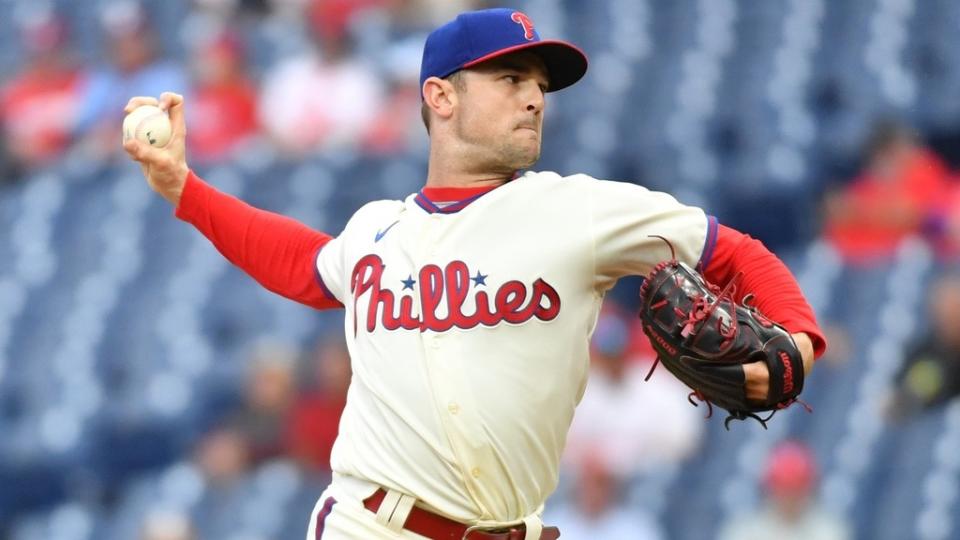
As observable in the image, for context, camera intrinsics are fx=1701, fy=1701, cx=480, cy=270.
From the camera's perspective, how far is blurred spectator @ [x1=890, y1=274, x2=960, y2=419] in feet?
19.6

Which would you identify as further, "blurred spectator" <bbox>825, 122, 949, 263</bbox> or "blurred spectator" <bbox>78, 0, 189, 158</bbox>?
"blurred spectator" <bbox>78, 0, 189, 158</bbox>

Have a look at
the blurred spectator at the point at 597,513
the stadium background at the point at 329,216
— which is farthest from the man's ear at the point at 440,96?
the stadium background at the point at 329,216

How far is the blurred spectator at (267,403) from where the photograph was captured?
646cm

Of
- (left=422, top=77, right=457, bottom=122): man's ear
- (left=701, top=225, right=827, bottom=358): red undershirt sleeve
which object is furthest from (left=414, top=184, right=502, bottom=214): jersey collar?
(left=701, top=225, right=827, bottom=358): red undershirt sleeve

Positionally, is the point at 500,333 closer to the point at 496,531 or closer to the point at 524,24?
the point at 496,531

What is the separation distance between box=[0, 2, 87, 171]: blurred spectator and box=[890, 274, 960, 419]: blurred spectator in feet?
14.5

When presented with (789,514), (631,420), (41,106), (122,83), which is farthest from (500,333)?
(41,106)

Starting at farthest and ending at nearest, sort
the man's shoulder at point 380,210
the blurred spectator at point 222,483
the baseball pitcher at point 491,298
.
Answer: the blurred spectator at point 222,483 < the man's shoulder at point 380,210 < the baseball pitcher at point 491,298

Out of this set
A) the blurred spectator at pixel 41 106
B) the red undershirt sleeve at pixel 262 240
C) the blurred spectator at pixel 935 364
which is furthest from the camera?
the blurred spectator at pixel 41 106

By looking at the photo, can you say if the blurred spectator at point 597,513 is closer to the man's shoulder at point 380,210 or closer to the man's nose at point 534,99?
the man's shoulder at point 380,210

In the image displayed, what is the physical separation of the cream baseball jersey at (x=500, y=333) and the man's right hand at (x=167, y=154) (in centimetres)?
59

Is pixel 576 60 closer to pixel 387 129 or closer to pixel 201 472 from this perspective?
pixel 201 472

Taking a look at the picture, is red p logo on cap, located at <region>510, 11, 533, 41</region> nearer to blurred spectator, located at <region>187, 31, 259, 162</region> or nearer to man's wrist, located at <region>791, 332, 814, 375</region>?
man's wrist, located at <region>791, 332, 814, 375</region>

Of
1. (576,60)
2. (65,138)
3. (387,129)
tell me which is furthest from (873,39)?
(576,60)
